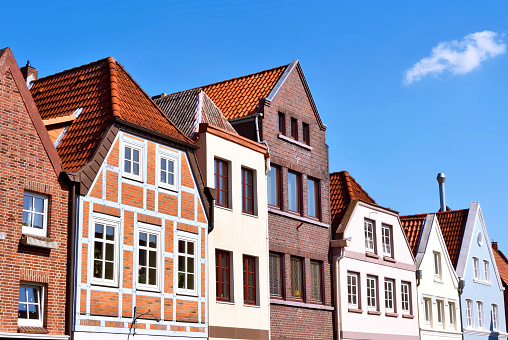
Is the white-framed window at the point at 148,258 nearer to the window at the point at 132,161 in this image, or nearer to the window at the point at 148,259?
the window at the point at 148,259

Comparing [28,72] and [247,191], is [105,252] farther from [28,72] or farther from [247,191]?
[28,72]

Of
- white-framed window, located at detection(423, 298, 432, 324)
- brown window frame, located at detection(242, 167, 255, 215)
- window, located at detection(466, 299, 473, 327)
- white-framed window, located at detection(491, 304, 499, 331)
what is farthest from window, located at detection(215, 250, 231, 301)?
white-framed window, located at detection(491, 304, 499, 331)

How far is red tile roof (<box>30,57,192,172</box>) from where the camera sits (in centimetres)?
2503

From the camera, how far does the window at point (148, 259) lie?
82.9 ft

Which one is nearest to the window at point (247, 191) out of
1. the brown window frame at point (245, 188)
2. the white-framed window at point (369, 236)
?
the brown window frame at point (245, 188)

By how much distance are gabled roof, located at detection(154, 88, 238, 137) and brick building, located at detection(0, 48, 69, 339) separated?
745 cm

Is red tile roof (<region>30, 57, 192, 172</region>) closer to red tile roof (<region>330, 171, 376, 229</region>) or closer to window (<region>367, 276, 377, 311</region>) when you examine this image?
red tile roof (<region>330, 171, 376, 229</region>)

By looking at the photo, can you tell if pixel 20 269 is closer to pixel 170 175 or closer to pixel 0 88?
pixel 0 88

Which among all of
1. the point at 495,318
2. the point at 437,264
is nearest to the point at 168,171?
the point at 437,264

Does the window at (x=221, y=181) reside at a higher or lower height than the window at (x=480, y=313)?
higher

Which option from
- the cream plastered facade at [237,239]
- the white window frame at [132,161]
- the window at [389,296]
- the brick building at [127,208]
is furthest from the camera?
the window at [389,296]

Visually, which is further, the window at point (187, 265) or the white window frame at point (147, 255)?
the window at point (187, 265)

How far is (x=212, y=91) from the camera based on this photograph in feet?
118

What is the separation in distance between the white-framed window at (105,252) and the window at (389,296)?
59.9 feet
